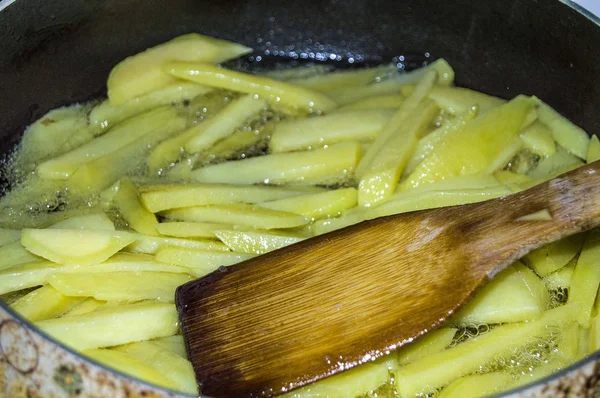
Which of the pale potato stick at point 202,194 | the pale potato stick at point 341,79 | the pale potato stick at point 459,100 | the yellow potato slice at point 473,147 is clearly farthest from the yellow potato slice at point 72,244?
the pale potato stick at point 459,100

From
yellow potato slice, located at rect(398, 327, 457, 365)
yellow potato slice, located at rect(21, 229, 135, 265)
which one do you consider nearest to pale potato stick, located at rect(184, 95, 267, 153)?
yellow potato slice, located at rect(21, 229, 135, 265)

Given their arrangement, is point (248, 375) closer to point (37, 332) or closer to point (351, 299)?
point (351, 299)

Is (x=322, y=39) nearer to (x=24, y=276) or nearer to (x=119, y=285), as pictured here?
(x=119, y=285)

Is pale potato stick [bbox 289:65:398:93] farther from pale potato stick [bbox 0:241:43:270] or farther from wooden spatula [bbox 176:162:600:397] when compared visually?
pale potato stick [bbox 0:241:43:270]

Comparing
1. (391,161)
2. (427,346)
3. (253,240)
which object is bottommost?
(427,346)

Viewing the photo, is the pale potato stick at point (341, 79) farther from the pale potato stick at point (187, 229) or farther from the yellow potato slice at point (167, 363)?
the yellow potato slice at point (167, 363)

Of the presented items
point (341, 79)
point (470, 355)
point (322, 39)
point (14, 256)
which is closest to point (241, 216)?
point (14, 256)
